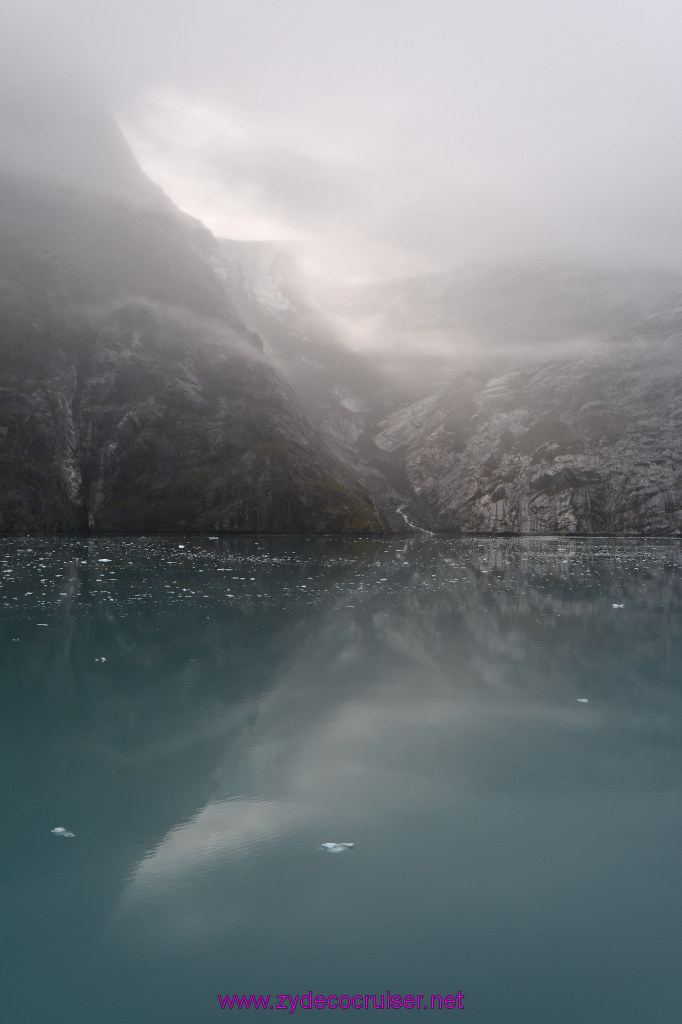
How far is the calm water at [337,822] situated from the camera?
390 inches

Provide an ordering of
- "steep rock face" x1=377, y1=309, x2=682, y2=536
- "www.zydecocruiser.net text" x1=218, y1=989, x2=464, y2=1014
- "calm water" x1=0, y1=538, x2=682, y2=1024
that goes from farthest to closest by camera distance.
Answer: "steep rock face" x1=377, y1=309, x2=682, y2=536, "calm water" x1=0, y1=538, x2=682, y2=1024, "www.zydecocruiser.net text" x1=218, y1=989, x2=464, y2=1014

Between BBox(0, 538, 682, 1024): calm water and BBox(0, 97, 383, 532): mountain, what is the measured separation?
107m

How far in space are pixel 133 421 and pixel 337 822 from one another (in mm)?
147245

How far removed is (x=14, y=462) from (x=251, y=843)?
135m

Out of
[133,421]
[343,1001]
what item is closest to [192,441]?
[133,421]

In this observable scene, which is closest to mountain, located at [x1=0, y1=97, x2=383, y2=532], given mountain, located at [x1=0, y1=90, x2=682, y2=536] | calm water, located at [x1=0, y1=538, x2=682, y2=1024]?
mountain, located at [x1=0, y1=90, x2=682, y2=536]

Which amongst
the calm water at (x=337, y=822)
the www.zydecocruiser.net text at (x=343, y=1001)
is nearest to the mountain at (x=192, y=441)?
the calm water at (x=337, y=822)

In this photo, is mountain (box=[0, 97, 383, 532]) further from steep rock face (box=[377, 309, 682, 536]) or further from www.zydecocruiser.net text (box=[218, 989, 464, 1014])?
www.zydecocruiser.net text (box=[218, 989, 464, 1014])

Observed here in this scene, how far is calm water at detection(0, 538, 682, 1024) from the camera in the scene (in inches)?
390

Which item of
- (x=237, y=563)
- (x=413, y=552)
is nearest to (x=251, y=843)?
(x=237, y=563)

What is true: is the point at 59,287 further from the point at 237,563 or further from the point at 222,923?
the point at 222,923

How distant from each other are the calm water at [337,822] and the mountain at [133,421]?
10658cm

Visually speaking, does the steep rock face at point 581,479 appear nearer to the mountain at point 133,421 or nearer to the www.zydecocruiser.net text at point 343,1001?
the mountain at point 133,421

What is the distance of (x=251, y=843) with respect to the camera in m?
Answer: 13.6
